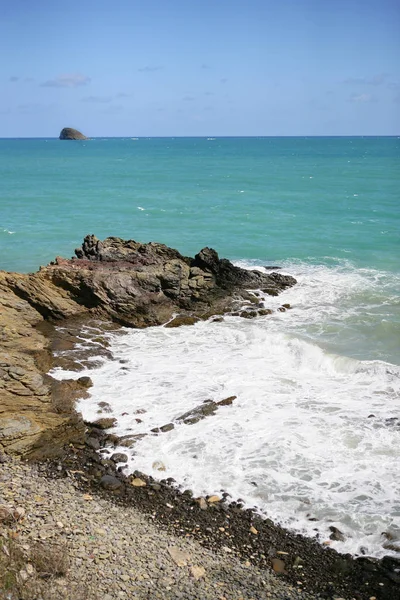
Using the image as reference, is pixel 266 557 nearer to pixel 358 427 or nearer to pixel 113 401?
pixel 358 427

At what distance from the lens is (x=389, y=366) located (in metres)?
18.5

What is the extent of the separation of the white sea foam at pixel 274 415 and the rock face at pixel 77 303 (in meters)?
1.04

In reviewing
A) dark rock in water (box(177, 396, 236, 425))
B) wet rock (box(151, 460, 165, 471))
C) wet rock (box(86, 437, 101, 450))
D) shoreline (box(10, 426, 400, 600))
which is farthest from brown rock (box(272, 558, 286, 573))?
wet rock (box(86, 437, 101, 450))

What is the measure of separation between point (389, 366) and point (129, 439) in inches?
362

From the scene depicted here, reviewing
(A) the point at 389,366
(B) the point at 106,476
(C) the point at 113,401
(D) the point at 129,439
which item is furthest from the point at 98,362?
(A) the point at 389,366

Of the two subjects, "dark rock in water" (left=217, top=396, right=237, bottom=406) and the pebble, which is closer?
the pebble

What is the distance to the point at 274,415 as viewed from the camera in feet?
50.2

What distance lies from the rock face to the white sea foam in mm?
1040

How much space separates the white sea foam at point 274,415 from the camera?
12039 mm

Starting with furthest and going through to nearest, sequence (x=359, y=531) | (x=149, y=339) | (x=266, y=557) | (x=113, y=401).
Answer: (x=149, y=339)
(x=113, y=401)
(x=359, y=531)
(x=266, y=557)

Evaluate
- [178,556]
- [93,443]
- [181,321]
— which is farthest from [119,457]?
[181,321]

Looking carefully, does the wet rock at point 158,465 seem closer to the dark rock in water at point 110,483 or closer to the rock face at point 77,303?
the dark rock in water at point 110,483

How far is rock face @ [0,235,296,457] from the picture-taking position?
14.2 metres

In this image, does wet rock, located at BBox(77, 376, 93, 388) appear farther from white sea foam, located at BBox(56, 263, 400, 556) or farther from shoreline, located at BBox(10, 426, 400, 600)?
shoreline, located at BBox(10, 426, 400, 600)
